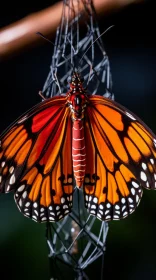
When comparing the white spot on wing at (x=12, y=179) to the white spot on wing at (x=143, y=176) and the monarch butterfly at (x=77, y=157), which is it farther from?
the white spot on wing at (x=143, y=176)

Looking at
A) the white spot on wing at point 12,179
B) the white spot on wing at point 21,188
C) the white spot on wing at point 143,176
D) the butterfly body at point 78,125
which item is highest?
the butterfly body at point 78,125

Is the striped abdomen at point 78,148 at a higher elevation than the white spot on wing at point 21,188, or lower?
higher

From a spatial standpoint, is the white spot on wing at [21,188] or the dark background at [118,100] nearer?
the white spot on wing at [21,188]

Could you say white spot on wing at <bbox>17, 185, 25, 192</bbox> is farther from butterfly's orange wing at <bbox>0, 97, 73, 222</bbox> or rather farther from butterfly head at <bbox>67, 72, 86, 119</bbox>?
butterfly head at <bbox>67, 72, 86, 119</bbox>

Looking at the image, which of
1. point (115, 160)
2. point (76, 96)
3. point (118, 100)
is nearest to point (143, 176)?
point (115, 160)

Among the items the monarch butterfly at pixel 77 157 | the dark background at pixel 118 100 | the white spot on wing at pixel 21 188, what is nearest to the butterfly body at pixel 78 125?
the monarch butterfly at pixel 77 157

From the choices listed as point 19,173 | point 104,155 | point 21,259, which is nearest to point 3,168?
point 19,173

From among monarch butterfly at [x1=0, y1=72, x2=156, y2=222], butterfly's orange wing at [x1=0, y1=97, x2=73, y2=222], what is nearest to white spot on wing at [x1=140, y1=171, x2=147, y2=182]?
monarch butterfly at [x1=0, y1=72, x2=156, y2=222]

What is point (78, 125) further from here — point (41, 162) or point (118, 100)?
point (118, 100)
